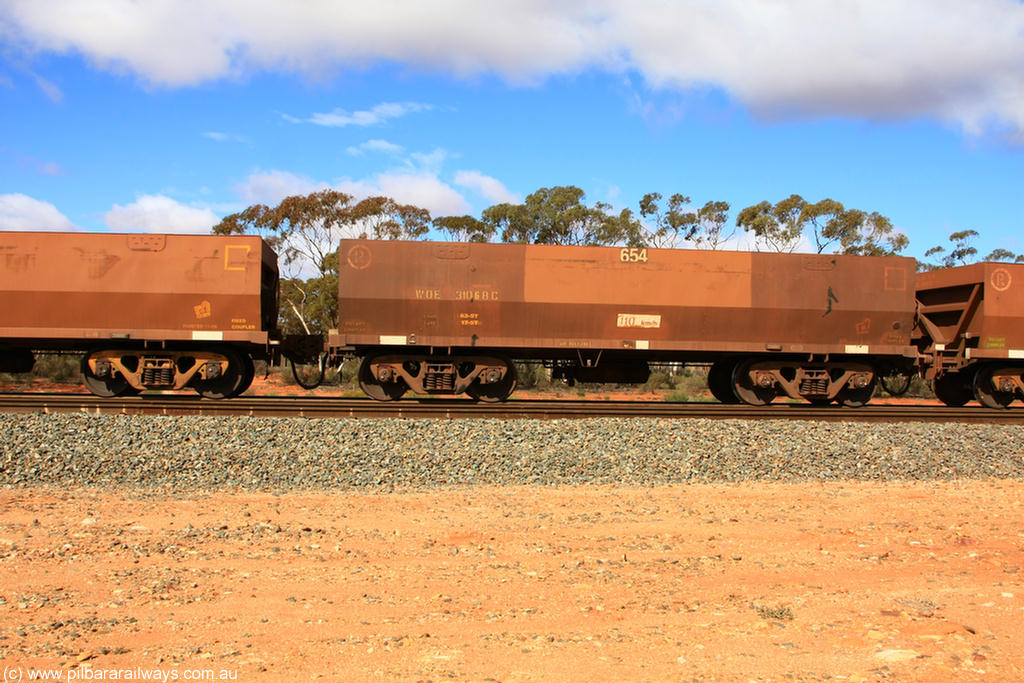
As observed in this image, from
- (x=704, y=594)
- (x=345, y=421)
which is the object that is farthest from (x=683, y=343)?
(x=704, y=594)

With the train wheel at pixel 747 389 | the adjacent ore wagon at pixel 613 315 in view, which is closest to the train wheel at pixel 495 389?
the adjacent ore wagon at pixel 613 315

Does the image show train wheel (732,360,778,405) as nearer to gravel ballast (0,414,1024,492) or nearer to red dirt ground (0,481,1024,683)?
gravel ballast (0,414,1024,492)

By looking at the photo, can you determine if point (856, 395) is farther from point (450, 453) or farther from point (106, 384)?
point (106, 384)

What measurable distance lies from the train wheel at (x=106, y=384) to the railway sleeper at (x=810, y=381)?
1277 centimetres

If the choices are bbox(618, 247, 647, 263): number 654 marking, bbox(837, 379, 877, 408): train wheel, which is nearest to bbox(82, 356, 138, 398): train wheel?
bbox(618, 247, 647, 263): number 654 marking

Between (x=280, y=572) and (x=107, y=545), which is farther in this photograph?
(x=107, y=545)

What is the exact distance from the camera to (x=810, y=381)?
1622cm

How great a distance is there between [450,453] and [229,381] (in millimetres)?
7607

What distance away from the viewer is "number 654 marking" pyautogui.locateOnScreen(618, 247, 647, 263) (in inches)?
613

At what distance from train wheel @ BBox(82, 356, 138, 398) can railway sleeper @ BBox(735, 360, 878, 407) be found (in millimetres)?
12772

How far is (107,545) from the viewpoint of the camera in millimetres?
6023

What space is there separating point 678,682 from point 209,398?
511 inches

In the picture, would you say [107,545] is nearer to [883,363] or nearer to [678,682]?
[678,682]

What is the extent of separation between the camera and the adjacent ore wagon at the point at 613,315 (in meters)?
15.2
